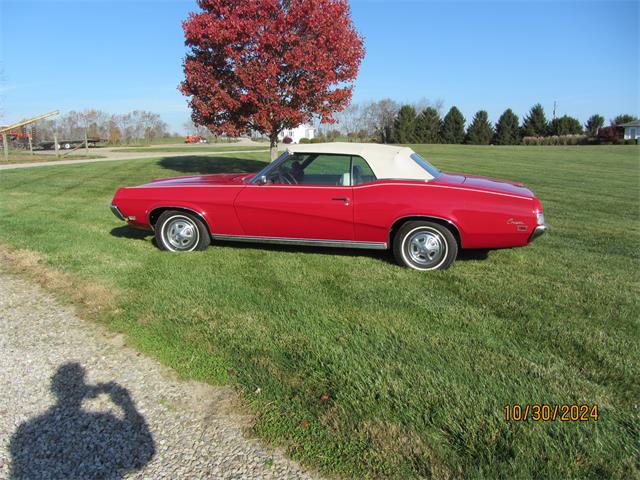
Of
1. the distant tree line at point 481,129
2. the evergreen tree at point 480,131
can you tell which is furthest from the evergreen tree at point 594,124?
the evergreen tree at point 480,131

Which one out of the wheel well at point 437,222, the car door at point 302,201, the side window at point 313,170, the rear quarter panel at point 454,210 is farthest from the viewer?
the side window at point 313,170

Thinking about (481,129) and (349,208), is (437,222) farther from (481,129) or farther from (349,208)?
(481,129)

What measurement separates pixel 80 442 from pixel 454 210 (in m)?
3.89

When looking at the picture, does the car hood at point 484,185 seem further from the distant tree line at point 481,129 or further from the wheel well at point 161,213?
the distant tree line at point 481,129

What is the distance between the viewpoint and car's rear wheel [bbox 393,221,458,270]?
5.11 m

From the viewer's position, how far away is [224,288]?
4590 millimetres

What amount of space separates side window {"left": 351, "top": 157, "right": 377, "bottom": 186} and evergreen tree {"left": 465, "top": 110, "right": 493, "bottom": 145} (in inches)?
2242

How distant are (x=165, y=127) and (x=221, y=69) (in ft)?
211

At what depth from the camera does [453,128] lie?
58.9 meters

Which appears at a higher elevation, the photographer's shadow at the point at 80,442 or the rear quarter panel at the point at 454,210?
the rear quarter panel at the point at 454,210

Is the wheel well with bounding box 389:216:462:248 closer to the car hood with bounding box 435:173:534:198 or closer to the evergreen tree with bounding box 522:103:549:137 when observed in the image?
the car hood with bounding box 435:173:534:198

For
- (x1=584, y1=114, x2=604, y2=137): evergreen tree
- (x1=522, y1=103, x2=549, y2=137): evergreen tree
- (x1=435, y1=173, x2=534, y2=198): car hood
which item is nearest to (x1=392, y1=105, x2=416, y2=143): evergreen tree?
(x1=522, y1=103, x2=549, y2=137): evergreen tree

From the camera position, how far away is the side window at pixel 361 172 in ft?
17.7

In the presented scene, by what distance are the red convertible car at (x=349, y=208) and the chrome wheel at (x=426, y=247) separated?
11 mm
